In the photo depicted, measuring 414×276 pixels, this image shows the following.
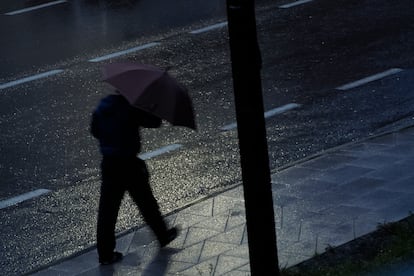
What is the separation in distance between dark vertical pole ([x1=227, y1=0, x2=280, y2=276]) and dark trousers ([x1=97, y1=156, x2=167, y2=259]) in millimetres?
1748

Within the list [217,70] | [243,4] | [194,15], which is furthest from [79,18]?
[243,4]

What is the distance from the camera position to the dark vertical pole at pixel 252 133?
5.97 metres

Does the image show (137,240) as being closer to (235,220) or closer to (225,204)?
(235,220)

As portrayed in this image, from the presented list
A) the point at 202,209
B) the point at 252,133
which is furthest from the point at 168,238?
the point at 252,133

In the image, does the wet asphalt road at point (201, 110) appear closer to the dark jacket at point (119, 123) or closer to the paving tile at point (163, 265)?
the paving tile at point (163, 265)

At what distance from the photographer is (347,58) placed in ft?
44.6

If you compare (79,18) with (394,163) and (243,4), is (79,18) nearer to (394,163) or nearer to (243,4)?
(394,163)

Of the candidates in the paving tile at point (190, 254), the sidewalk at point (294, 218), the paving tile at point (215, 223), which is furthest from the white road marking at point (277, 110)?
the paving tile at point (190, 254)

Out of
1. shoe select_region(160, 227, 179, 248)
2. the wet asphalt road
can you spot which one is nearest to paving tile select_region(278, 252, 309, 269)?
shoe select_region(160, 227, 179, 248)

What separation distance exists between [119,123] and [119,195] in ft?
2.07

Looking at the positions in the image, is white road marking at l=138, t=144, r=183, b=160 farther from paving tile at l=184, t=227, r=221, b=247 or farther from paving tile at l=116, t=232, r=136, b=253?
paving tile at l=184, t=227, r=221, b=247

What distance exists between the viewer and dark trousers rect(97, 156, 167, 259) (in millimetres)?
7855

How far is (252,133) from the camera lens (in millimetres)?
6094

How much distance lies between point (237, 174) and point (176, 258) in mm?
2218
